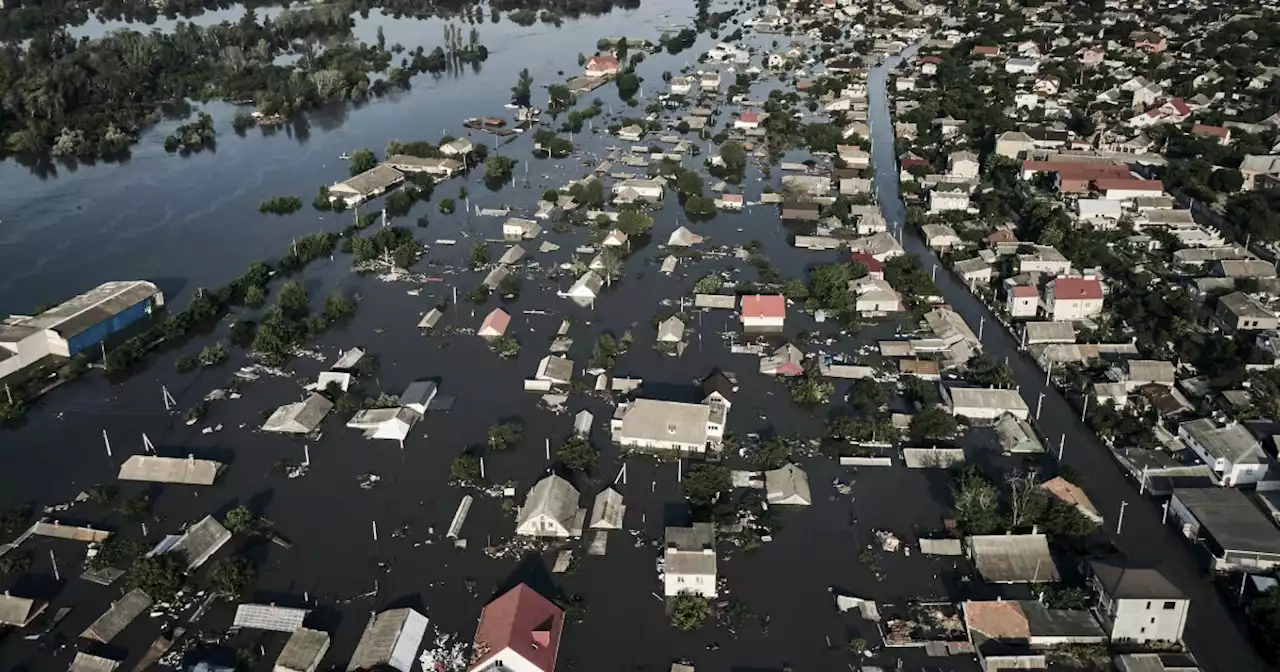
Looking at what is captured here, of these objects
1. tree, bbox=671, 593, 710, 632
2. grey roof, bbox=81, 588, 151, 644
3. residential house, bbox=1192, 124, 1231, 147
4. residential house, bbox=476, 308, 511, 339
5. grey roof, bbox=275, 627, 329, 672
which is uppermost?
residential house, bbox=1192, 124, 1231, 147

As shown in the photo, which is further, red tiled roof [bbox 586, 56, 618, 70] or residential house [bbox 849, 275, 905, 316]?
red tiled roof [bbox 586, 56, 618, 70]

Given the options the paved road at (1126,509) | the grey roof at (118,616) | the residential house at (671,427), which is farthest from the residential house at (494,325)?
the paved road at (1126,509)

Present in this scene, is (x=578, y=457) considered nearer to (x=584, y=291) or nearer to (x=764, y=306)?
(x=764, y=306)

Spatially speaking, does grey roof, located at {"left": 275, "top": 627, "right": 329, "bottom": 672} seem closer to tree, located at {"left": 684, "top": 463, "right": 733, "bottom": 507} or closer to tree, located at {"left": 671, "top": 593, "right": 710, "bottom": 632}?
tree, located at {"left": 671, "top": 593, "right": 710, "bottom": 632}

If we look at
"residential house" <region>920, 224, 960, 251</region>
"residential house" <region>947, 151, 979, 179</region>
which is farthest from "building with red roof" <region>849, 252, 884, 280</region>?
"residential house" <region>947, 151, 979, 179</region>

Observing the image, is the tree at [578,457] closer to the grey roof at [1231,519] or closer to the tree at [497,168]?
the grey roof at [1231,519]

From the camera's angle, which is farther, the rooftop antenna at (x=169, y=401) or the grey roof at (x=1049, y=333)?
the grey roof at (x=1049, y=333)
